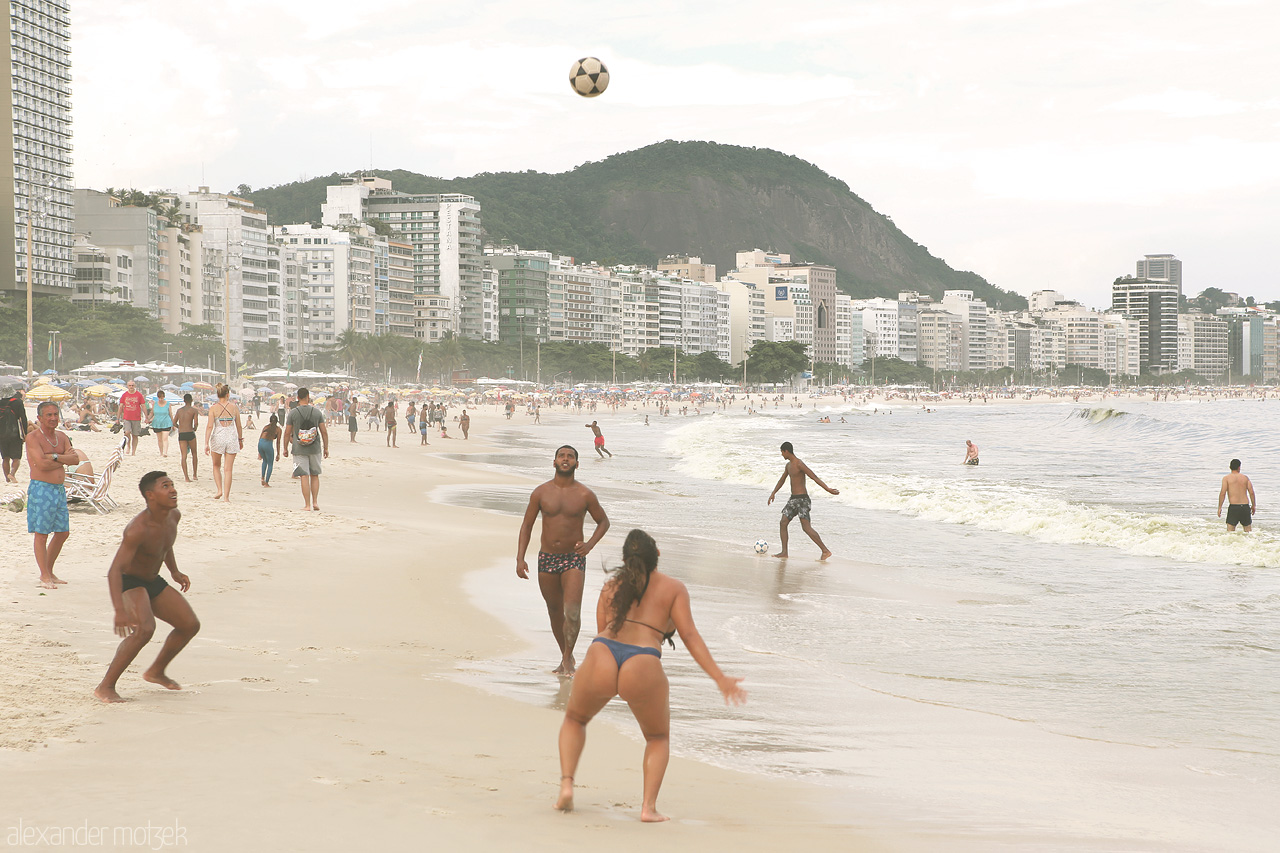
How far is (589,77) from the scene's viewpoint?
1442cm

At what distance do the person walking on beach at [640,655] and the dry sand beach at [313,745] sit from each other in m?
0.39

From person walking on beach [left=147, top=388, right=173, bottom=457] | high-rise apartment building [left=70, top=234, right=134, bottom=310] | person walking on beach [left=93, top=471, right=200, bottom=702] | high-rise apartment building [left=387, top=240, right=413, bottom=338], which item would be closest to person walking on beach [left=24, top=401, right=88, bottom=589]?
person walking on beach [left=93, top=471, right=200, bottom=702]

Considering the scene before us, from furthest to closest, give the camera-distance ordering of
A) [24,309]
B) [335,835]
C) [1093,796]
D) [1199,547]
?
[24,309] → [1199,547] → [1093,796] → [335,835]

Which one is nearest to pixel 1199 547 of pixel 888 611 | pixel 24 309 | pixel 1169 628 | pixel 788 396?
pixel 1169 628

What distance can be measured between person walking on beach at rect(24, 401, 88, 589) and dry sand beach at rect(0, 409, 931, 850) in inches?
11.0

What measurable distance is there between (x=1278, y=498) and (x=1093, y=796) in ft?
72.4

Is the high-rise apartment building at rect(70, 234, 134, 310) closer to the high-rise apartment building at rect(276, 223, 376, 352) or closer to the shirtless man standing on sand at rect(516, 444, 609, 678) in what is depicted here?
the high-rise apartment building at rect(276, 223, 376, 352)

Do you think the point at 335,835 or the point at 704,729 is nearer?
the point at 335,835

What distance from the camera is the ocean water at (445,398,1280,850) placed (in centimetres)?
562

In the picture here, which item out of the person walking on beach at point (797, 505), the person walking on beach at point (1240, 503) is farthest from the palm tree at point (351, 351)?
the person walking on beach at point (1240, 503)

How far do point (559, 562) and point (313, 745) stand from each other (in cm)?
240

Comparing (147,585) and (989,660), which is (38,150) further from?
(989,660)

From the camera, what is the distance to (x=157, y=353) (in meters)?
97.1

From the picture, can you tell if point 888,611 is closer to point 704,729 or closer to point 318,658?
point 704,729
